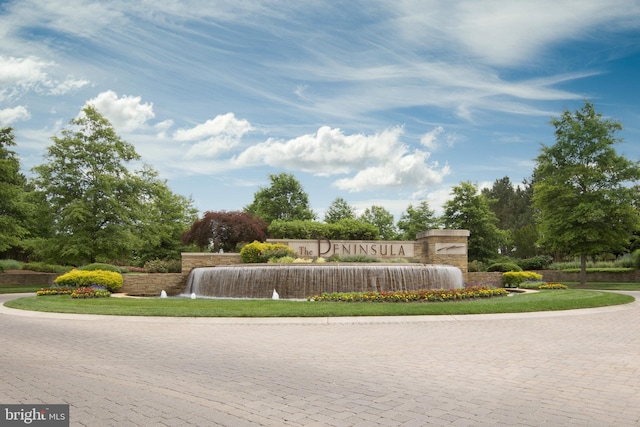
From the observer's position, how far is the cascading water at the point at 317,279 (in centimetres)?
2130

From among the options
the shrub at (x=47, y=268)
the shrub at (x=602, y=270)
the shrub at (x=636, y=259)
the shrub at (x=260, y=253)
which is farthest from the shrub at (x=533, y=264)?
the shrub at (x=47, y=268)

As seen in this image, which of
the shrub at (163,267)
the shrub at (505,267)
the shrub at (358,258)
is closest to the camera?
the shrub at (358,258)

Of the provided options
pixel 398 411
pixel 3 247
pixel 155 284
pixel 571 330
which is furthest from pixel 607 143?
pixel 3 247

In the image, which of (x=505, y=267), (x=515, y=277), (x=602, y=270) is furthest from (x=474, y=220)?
(x=515, y=277)

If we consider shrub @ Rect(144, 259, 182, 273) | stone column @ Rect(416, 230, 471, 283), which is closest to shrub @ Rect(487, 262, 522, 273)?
stone column @ Rect(416, 230, 471, 283)

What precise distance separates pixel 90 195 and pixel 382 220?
40376 mm

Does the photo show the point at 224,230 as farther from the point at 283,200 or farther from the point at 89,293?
the point at 283,200

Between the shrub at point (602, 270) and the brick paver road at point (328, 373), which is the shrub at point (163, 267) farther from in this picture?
the shrub at point (602, 270)

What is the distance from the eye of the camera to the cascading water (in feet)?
69.9

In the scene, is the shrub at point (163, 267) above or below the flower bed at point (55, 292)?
above

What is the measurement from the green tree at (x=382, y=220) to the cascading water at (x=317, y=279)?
42237 mm

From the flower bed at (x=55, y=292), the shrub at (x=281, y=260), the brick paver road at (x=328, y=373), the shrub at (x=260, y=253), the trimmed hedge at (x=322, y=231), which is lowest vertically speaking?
the brick paver road at (x=328, y=373)

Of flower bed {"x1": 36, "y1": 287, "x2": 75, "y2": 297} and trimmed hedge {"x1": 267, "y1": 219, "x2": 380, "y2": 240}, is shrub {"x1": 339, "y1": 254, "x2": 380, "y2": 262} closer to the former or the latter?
trimmed hedge {"x1": 267, "y1": 219, "x2": 380, "y2": 240}

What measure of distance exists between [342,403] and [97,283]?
20.1 metres
